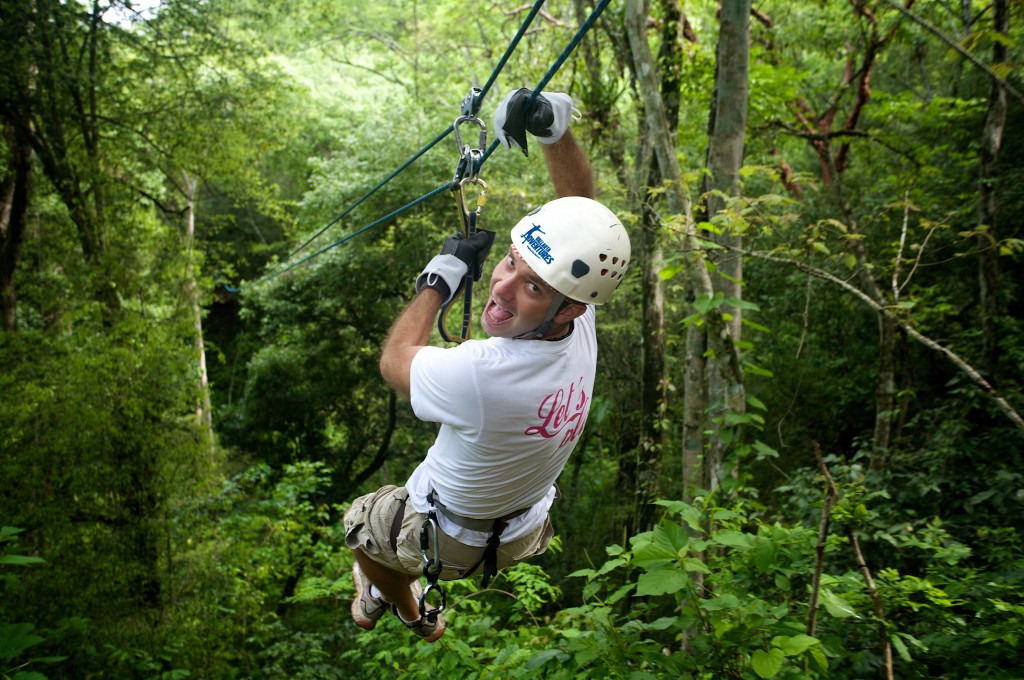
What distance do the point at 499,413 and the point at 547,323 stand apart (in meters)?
0.32

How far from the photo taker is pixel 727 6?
3752 millimetres

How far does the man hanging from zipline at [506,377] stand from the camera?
81.8 inches

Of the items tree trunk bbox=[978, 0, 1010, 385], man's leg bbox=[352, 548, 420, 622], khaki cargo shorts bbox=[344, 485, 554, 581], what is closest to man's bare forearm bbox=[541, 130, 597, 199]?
khaki cargo shorts bbox=[344, 485, 554, 581]

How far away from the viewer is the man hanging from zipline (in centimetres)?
208

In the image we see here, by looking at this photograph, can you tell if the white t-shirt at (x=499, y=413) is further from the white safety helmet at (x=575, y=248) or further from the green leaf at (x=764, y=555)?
the green leaf at (x=764, y=555)

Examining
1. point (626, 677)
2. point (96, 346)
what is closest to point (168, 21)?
point (96, 346)

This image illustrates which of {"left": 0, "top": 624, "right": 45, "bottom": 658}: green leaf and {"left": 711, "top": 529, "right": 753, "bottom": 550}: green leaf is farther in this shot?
{"left": 0, "top": 624, "right": 45, "bottom": 658}: green leaf

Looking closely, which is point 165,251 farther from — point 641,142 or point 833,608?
point 833,608

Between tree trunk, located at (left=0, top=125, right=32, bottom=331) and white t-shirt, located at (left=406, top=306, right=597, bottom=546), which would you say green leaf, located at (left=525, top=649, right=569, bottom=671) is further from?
tree trunk, located at (left=0, top=125, right=32, bottom=331)

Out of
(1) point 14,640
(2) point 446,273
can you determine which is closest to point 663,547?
(2) point 446,273

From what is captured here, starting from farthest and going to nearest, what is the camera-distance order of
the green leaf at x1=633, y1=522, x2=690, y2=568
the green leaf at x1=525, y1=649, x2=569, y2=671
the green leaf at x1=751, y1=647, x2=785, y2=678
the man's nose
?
the green leaf at x1=525, y1=649, x2=569, y2=671 → the man's nose → the green leaf at x1=633, y1=522, x2=690, y2=568 → the green leaf at x1=751, y1=647, x2=785, y2=678

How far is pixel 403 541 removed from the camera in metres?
2.56

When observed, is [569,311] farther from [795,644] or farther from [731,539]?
[795,644]

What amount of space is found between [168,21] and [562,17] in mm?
4882
